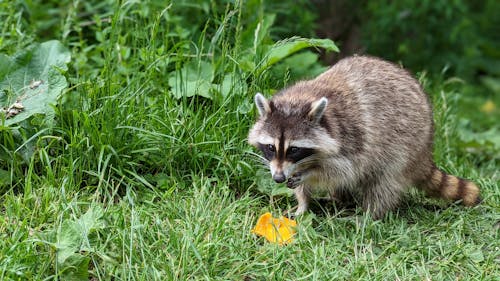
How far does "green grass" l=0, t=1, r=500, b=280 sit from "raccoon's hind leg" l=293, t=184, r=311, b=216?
5.0 inches

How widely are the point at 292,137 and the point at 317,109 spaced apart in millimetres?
219

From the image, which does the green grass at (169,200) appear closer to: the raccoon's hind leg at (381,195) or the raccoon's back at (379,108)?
the raccoon's hind leg at (381,195)

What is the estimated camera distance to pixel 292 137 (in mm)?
4512

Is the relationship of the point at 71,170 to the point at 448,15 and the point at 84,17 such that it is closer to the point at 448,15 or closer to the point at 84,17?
the point at 84,17

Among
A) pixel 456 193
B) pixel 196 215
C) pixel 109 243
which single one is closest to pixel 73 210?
pixel 109 243

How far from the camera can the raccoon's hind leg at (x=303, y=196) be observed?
4906 mm

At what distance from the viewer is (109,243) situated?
4.09 m

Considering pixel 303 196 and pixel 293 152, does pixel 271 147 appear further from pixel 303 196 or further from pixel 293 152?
pixel 303 196

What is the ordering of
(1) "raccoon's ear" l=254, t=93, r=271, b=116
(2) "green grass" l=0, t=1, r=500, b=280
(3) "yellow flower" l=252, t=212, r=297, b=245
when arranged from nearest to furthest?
(2) "green grass" l=0, t=1, r=500, b=280
(3) "yellow flower" l=252, t=212, r=297, b=245
(1) "raccoon's ear" l=254, t=93, r=271, b=116

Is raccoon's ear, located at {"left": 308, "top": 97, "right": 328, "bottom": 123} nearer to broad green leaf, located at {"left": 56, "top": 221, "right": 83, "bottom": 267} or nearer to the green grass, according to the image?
the green grass

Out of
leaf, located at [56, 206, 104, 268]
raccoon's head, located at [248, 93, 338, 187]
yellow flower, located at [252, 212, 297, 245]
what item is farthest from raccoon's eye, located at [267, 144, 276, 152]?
leaf, located at [56, 206, 104, 268]

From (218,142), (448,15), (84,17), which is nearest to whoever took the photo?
(218,142)

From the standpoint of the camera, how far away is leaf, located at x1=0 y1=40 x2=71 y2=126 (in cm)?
485

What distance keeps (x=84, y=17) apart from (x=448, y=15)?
390 centimetres
